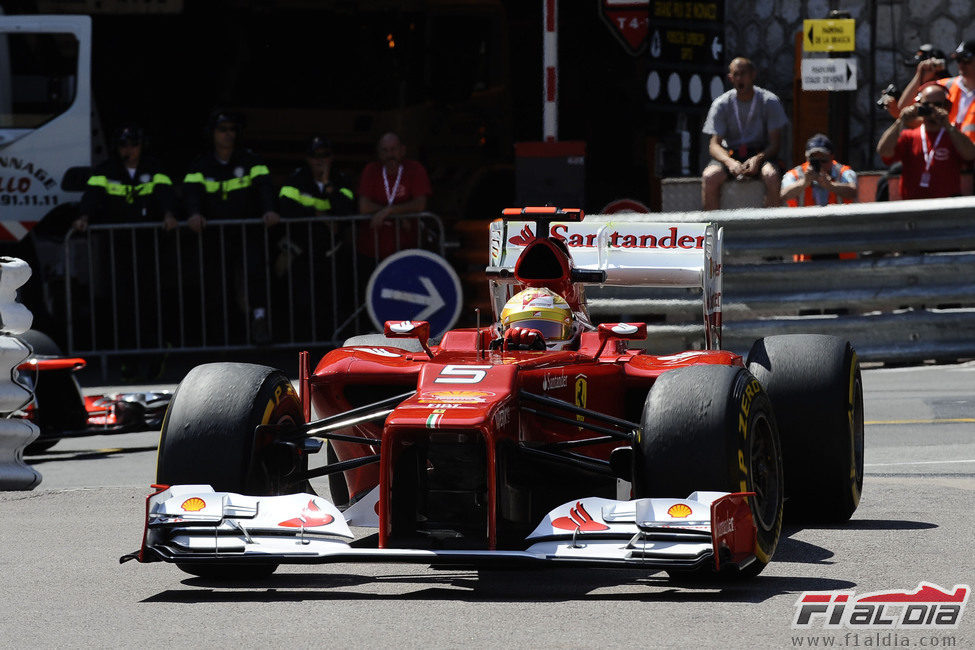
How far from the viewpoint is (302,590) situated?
6793mm

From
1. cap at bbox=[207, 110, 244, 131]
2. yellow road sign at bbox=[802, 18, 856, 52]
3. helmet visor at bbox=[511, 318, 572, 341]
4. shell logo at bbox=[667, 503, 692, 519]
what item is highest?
yellow road sign at bbox=[802, 18, 856, 52]

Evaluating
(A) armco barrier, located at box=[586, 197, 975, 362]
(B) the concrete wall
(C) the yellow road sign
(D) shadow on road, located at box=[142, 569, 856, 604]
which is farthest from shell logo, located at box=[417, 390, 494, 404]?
(B) the concrete wall

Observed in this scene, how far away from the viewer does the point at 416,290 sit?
14.3 meters

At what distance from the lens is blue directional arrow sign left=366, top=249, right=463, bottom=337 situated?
14.2m

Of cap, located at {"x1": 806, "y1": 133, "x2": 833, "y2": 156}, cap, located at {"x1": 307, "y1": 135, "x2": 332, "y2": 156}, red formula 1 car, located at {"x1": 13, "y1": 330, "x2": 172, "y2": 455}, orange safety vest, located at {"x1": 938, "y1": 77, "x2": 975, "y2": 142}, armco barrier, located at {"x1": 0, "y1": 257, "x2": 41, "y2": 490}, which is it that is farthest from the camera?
cap, located at {"x1": 307, "y1": 135, "x2": 332, "y2": 156}

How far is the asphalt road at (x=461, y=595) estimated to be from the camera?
5836mm

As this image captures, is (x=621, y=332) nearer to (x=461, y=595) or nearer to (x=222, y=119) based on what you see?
(x=461, y=595)

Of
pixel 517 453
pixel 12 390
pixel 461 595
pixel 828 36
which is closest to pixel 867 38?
pixel 828 36

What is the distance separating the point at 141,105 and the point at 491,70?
3.48m

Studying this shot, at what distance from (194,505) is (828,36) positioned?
39.4ft

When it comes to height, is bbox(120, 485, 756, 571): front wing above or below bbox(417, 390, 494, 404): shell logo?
below

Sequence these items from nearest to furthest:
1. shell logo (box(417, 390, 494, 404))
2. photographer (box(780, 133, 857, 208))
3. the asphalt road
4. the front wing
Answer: the asphalt road → the front wing → shell logo (box(417, 390, 494, 404)) → photographer (box(780, 133, 857, 208))

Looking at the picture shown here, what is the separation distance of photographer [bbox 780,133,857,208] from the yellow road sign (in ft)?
8.87

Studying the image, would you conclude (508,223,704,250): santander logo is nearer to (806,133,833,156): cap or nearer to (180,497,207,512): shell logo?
(180,497,207,512): shell logo
